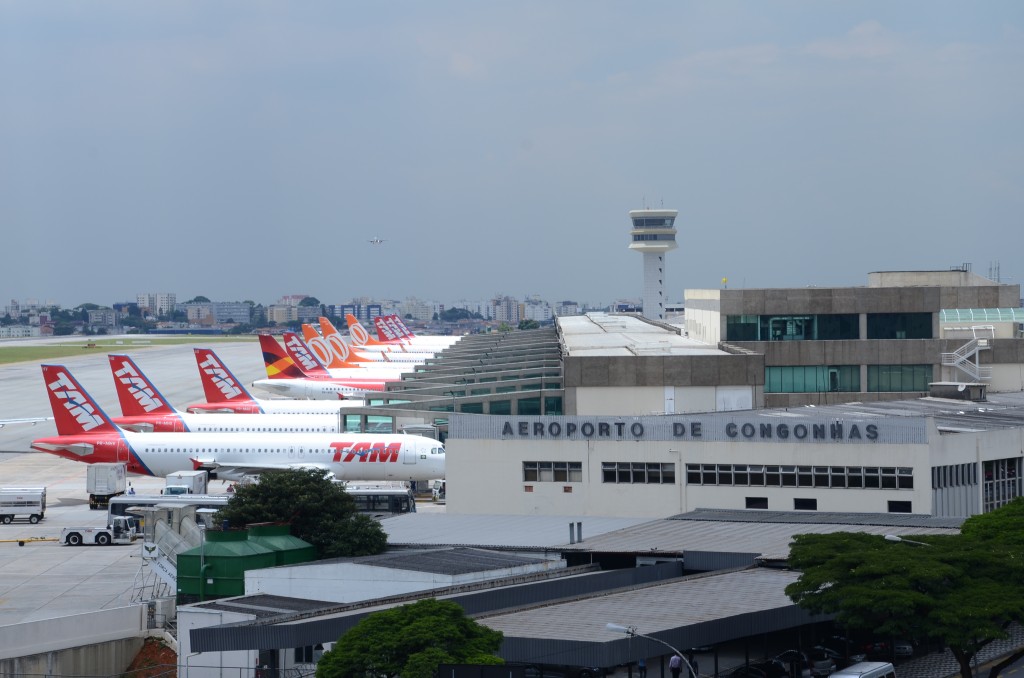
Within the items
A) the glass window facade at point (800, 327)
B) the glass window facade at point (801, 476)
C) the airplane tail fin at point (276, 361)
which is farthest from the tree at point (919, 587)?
the airplane tail fin at point (276, 361)

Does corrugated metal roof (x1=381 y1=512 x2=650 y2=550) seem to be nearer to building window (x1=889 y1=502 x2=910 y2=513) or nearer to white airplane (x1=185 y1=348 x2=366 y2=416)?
building window (x1=889 y1=502 x2=910 y2=513)

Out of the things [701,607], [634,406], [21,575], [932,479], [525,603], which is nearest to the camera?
[701,607]

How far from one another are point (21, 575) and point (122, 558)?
588cm

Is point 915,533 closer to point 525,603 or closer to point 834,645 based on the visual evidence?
point 834,645

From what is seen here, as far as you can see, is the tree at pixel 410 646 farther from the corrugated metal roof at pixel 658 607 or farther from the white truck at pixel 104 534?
the white truck at pixel 104 534

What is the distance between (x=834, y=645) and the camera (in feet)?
151

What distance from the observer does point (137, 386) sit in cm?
Answer: 9775

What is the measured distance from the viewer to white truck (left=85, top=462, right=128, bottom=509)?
266ft

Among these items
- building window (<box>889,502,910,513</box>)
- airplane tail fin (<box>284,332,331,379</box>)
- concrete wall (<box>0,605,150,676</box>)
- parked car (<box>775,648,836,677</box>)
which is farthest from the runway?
building window (<box>889,502,910,513</box>)

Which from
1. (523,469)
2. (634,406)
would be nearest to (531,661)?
(523,469)

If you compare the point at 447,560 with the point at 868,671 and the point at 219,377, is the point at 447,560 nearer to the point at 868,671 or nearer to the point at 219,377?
the point at 868,671

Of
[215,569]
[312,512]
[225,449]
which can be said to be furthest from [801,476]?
[225,449]

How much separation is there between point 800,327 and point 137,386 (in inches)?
1940

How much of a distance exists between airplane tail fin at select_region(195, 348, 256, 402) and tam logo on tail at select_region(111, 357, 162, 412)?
15311 mm
